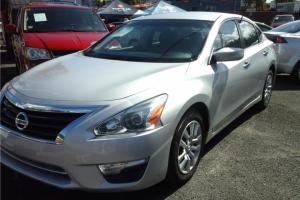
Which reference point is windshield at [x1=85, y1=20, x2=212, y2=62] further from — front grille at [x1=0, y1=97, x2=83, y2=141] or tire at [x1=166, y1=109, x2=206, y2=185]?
front grille at [x1=0, y1=97, x2=83, y2=141]

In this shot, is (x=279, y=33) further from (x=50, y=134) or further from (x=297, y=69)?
(x=50, y=134)

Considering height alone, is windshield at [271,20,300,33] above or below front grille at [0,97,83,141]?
below

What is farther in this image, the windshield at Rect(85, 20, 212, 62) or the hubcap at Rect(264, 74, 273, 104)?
the hubcap at Rect(264, 74, 273, 104)

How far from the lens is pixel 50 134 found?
3.06 meters

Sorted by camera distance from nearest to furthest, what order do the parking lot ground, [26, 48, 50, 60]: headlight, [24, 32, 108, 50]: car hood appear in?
the parking lot ground → [26, 48, 50, 60]: headlight → [24, 32, 108, 50]: car hood

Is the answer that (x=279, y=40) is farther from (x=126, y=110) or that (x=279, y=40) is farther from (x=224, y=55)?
(x=126, y=110)

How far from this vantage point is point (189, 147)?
3.71m

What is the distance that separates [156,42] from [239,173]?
5.50 ft

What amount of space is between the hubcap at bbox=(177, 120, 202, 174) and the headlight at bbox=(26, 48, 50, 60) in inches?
143

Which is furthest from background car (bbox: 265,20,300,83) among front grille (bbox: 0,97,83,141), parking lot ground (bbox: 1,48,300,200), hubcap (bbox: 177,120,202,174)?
front grille (bbox: 0,97,83,141)

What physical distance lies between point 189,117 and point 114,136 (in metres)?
0.85

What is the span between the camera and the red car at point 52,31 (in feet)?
21.7

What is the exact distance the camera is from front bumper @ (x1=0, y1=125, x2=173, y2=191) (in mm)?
2957

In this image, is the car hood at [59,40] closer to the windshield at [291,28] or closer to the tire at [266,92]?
the tire at [266,92]
